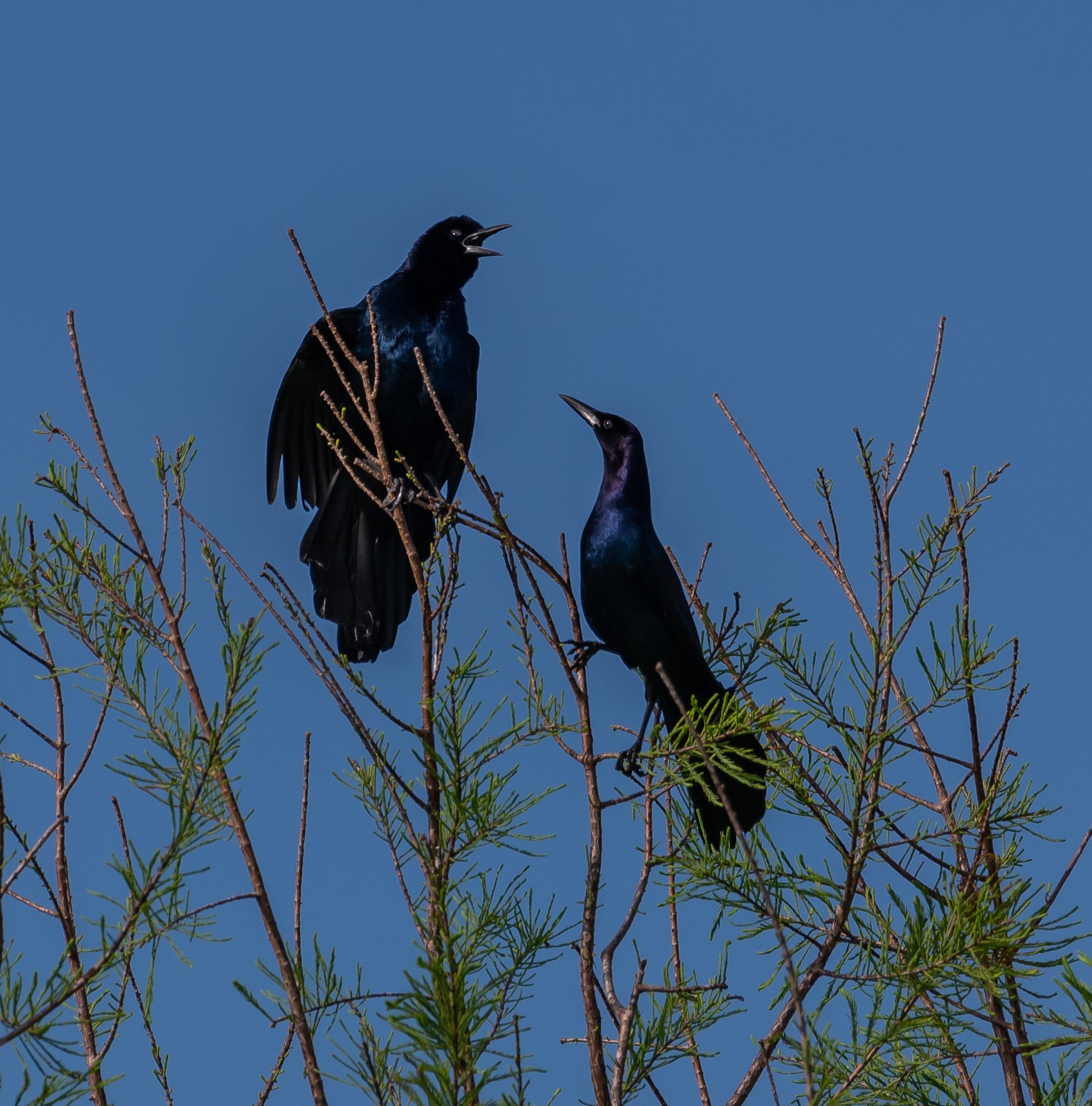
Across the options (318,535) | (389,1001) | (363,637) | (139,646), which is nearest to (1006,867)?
(389,1001)

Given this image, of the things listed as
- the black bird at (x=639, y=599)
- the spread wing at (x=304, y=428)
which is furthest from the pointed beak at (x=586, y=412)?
the spread wing at (x=304, y=428)

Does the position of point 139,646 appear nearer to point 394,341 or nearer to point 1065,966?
point 1065,966

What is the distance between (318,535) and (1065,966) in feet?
10.7

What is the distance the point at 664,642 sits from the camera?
3092mm

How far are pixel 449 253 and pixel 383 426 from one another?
865mm

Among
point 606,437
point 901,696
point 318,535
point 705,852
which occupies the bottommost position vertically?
point 705,852

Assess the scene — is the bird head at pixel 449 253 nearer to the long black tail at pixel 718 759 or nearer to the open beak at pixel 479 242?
the open beak at pixel 479 242

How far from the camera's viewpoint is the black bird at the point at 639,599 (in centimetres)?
299

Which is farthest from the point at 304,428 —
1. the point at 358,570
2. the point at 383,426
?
the point at 358,570

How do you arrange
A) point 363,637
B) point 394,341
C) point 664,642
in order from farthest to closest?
point 394,341, point 363,637, point 664,642

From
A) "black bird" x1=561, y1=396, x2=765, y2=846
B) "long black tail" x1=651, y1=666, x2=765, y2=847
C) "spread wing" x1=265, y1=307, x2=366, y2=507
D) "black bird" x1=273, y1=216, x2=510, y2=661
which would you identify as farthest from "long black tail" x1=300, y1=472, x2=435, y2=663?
"long black tail" x1=651, y1=666, x2=765, y2=847

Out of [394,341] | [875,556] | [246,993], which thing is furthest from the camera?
[394,341]

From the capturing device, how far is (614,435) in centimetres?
354

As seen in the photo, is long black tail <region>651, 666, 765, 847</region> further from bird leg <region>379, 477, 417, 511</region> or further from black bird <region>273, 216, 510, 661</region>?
black bird <region>273, 216, 510, 661</region>
